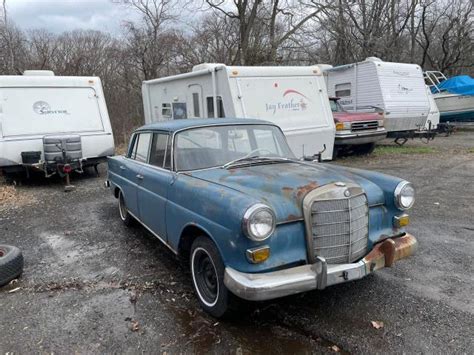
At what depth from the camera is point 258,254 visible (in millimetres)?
2967

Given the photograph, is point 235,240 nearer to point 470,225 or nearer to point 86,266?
point 86,266

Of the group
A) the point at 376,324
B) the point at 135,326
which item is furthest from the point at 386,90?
the point at 135,326

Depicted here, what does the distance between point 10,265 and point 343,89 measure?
12826 mm

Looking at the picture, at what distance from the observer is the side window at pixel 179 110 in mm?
10258

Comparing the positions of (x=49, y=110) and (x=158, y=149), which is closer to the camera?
(x=158, y=149)

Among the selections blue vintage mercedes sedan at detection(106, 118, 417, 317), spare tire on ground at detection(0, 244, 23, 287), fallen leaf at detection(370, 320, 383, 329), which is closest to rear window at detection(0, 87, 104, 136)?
spare tire on ground at detection(0, 244, 23, 287)

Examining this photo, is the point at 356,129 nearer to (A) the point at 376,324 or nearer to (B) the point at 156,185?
(B) the point at 156,185

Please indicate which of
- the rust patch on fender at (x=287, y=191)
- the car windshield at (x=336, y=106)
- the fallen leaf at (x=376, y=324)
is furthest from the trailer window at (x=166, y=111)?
the fallen leaf at (x=376, y=324)

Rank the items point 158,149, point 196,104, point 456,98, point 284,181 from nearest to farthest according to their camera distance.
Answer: point 284,181
point 158,149
point 196,104
point 456,98

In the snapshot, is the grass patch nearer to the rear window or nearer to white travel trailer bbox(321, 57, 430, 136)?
white travel trailer bbox(321, 57, 430, 136)

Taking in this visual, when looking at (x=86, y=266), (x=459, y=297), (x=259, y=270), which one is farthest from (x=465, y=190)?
(x=86, y=266)

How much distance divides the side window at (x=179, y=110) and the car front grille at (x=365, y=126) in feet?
16.4

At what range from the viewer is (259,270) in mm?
3012

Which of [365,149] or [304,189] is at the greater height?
[304,189]
